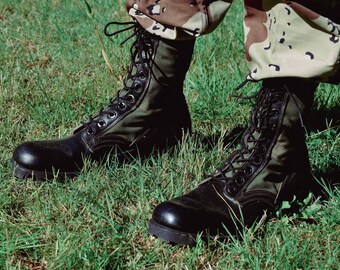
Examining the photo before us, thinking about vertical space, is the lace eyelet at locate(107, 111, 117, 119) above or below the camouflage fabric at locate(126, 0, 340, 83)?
below

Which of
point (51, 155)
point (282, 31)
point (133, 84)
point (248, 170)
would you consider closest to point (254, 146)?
point (248, 170)

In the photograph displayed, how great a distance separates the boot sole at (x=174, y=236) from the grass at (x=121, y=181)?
2cm

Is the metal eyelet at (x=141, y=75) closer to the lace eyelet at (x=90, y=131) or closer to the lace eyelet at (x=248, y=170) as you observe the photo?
the lace eyelet at (x=90, y=131)

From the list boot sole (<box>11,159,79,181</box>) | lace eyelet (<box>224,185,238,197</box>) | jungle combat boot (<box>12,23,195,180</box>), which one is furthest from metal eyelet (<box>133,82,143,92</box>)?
lace eyelet (<box>224,185,238,197</box>)

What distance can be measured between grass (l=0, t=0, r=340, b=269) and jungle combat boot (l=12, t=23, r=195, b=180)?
5cm

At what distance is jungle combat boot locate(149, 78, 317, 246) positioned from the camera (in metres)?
1.57

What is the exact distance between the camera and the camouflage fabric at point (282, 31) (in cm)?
147

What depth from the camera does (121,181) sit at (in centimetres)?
183

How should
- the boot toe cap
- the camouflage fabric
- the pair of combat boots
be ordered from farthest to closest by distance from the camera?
the boot toe cap → the pair of combat boots → the camouflage fabric

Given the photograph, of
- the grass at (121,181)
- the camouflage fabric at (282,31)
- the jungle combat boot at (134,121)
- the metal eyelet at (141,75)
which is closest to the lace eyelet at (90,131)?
the jungle combat boot at (134,121)

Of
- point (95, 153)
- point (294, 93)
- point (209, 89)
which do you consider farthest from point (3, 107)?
point (294, 93)

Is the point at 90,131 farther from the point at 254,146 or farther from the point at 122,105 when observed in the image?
the point at 254,146

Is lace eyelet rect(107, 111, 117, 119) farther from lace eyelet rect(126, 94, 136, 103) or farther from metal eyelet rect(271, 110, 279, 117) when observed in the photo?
metal eyelet rect(271, 110, 279, 117)

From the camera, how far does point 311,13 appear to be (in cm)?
146
